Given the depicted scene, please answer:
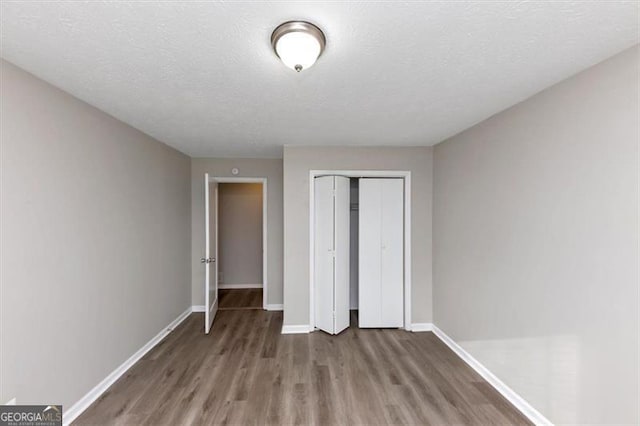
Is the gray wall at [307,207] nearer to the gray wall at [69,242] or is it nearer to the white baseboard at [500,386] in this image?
the white baseboard at [500,386]

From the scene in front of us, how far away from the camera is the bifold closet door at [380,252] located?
11.7 feet

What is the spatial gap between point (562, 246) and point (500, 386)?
4.46ft

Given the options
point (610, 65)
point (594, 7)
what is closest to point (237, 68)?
point (594, 7)

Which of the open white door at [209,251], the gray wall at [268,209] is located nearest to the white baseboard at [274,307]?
the gray wall at [268,209]

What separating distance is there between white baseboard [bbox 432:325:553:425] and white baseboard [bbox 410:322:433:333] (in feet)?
0.96

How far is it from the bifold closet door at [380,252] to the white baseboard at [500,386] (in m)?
0.74

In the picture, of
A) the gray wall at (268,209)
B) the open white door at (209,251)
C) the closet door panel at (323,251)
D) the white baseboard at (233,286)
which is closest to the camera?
the open white door at (209,251)

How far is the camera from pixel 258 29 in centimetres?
126

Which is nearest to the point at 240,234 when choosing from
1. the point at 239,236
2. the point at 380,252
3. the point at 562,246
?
the point at 239,236

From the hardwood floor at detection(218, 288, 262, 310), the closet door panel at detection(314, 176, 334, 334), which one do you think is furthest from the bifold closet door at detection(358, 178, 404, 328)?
the hardwood floor at detection(218, 288, 262, 310)

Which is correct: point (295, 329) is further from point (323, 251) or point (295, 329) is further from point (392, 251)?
point (392, 251)

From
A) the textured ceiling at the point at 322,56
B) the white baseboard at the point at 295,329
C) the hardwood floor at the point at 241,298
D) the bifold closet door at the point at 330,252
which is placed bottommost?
the hardwood floor at the point at 241,298

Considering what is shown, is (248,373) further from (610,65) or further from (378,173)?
(610,65)

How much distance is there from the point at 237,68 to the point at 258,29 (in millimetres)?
398
